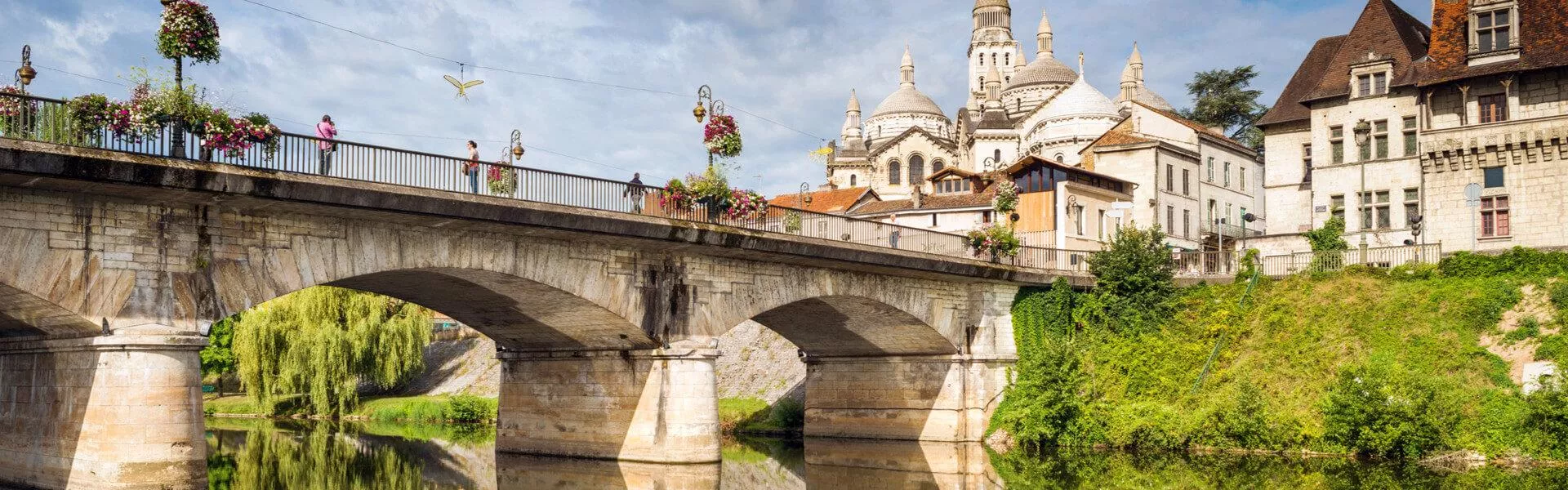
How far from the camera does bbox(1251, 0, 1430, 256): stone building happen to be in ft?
150

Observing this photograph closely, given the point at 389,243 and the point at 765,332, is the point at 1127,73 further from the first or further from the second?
the point at 389,243

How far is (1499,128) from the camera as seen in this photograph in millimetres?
41875

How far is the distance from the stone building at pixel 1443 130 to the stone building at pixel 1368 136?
0.13ft

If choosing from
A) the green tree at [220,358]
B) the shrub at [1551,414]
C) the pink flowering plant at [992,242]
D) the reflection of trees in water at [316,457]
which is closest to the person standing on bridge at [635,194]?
the reflection of trees in water at [316,457]

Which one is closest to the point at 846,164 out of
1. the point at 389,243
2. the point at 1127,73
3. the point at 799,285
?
the point at 1127,73

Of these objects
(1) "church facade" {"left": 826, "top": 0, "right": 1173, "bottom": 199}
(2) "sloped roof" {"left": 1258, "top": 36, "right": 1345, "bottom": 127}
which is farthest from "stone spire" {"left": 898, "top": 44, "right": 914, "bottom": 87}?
(2) "sloped roof" {"left": 1258, "top": 36, "right": 1345, "bottom": 127}

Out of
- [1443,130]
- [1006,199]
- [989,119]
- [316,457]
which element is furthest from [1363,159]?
[989,119]

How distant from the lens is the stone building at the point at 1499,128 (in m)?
41.4

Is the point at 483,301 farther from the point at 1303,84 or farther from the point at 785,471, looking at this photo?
the point at 1303,84

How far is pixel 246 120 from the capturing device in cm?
2231

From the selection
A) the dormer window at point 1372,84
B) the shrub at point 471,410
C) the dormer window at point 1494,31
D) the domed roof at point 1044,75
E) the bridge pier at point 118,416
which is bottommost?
the shrub at point 471,410

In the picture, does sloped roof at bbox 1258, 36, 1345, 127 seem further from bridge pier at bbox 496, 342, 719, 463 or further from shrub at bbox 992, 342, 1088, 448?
bridge pier at bbox 496, 342, 719, 463

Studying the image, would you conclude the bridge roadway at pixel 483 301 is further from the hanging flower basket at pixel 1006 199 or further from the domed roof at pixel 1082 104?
the domed roof at pixel 1082 104

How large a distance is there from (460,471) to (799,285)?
894 centimetres
